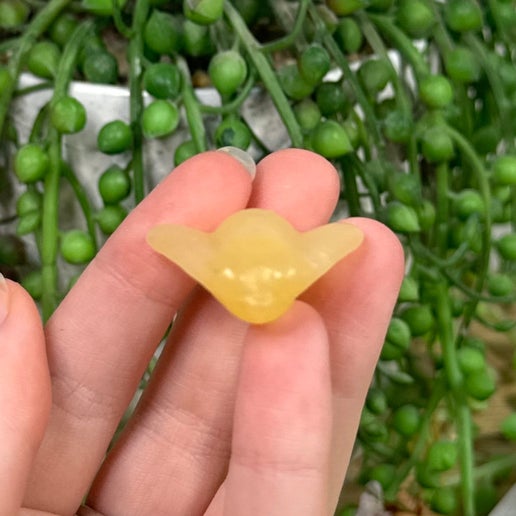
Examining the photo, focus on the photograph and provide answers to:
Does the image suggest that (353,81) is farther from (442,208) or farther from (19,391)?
(19,391)

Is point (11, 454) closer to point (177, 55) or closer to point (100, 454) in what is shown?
point (100, 454)

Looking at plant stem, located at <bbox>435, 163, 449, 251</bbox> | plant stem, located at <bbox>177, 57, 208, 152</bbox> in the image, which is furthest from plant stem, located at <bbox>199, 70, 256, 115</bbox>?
plant stem, located at <bbox>435, 163, 449, 251</bbox>

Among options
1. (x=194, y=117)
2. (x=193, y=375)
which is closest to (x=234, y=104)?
(x=194, y=117)

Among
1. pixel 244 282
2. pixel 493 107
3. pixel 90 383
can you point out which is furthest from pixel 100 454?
pixel 493 107

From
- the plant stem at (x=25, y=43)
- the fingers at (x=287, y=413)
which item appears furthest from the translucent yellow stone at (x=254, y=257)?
the plant stem at (x=25, y=43)

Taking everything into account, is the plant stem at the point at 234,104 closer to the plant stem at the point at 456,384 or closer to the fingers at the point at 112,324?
the fingers at the point at 112,324
